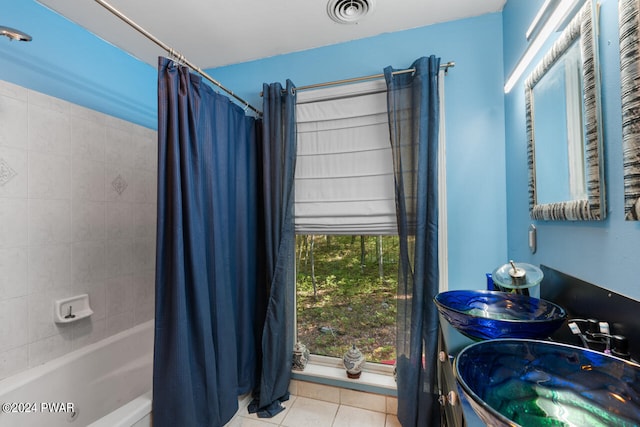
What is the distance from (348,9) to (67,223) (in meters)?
2.09

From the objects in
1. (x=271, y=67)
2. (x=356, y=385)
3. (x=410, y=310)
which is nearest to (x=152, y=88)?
(x=271, y=67)

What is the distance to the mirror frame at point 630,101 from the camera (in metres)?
0.60

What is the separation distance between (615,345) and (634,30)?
2.45ft

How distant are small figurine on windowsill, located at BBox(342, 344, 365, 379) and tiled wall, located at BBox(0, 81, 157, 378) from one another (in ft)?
5.17

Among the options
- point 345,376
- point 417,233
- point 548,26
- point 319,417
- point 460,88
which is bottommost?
point 319,417

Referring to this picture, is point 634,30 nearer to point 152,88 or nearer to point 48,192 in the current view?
point 48,192

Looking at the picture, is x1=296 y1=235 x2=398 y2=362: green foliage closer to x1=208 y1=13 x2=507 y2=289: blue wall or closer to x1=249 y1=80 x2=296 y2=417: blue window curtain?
x1=249 y1=80 x2=296 y2=417: blue window curtain

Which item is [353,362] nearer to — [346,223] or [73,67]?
A: [346,223]

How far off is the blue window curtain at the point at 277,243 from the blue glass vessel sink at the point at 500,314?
100 centimetres

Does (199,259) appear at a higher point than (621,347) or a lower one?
higher

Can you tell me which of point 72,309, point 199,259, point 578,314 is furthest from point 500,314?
point 72,309

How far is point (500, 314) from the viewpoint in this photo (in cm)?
107

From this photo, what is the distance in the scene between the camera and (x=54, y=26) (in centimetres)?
153

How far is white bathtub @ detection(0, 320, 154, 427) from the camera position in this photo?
4.09 ft
